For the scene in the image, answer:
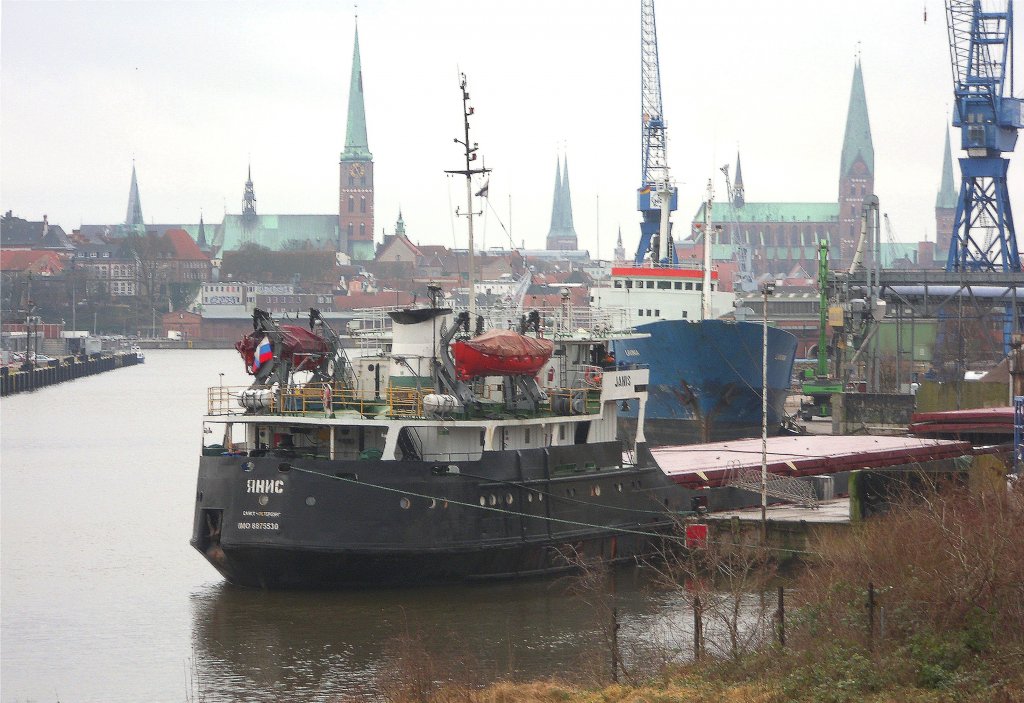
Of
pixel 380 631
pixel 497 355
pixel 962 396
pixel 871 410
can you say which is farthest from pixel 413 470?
pixel 871 410

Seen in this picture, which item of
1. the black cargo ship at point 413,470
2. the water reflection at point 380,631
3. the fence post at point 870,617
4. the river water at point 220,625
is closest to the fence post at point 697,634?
the water reflection at point 380,631

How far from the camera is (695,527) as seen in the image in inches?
1230

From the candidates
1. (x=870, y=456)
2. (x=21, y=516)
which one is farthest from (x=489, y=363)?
(x=21, y=516)

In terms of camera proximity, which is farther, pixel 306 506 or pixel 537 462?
pixel 537 462

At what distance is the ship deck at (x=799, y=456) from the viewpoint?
125 feet

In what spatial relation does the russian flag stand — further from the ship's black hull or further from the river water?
the river water

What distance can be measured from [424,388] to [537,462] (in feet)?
8.99

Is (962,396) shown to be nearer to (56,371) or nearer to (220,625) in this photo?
(220,625)

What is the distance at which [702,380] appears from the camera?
198 feet

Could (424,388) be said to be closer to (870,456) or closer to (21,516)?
(870,456)

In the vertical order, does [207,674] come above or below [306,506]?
below

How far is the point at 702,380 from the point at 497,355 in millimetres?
31396

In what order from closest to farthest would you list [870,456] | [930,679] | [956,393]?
1. [930,679]
2. [870,456]
3. [956,393]

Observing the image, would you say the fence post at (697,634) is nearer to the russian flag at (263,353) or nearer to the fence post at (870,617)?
the fence post at (870,617)
